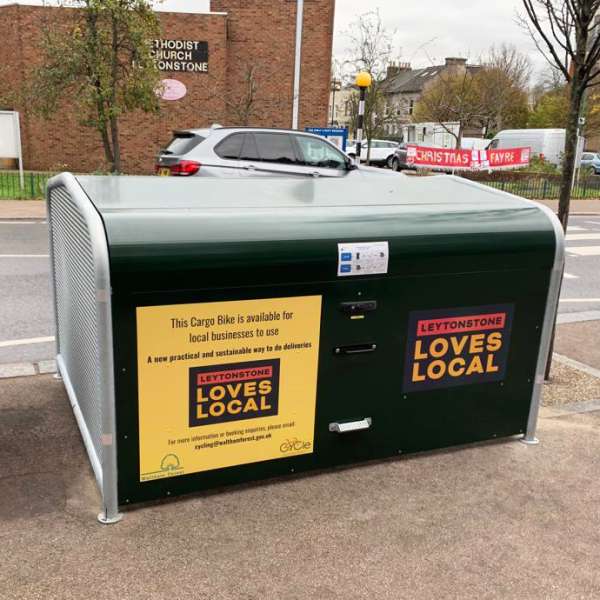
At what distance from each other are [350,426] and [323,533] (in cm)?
57

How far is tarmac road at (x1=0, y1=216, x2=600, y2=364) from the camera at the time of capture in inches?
221

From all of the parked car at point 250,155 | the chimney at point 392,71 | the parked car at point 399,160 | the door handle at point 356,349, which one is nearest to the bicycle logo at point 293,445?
the door handle at point 356,349

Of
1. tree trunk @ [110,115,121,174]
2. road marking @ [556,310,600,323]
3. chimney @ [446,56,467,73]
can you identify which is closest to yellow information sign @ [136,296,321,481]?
road marking @ [556,310,600,323]

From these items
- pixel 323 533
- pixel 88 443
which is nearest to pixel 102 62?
pixel 88 443

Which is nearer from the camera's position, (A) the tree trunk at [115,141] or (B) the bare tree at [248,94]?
(A) the tree trunk at [115,141]

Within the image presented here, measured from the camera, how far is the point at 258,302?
9.69ft

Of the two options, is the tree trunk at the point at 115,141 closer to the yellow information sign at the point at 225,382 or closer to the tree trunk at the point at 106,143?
the tree trunk at the point at 106,143

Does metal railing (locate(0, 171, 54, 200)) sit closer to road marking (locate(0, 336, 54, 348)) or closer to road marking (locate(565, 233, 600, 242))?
road marking (locate(0, 336, 54, 348))

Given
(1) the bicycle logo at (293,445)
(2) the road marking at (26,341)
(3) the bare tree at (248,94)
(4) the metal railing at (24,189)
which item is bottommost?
(4) the metal railing at (24,189)

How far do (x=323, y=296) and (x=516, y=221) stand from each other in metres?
1.13

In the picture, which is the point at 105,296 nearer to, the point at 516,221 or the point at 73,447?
the point at 73,447

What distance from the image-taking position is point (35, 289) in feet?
24.1

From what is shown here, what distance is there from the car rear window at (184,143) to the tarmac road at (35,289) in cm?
249

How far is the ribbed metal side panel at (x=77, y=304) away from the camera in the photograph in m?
2.98
